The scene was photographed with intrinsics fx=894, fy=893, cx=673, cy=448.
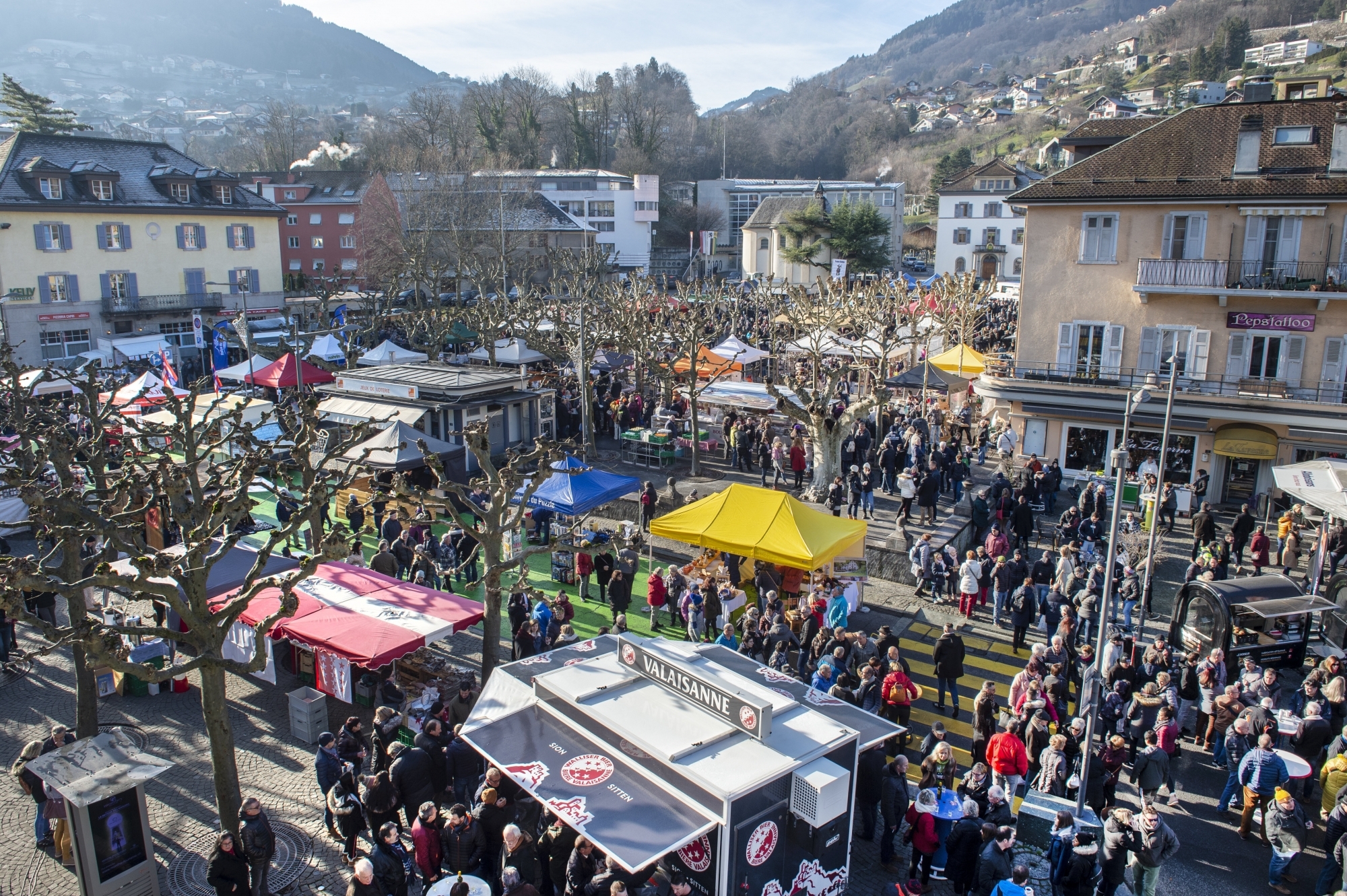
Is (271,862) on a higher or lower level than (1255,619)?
lower

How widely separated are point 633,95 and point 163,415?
85.6 meters

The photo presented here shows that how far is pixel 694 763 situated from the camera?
784cm

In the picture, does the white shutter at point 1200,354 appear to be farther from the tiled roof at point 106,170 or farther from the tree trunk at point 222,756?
the tiled roof at point 106,170

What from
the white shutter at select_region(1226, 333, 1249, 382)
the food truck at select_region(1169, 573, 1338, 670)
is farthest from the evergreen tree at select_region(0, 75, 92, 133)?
the food truck at select_region(1169, 573, 1338, 670)

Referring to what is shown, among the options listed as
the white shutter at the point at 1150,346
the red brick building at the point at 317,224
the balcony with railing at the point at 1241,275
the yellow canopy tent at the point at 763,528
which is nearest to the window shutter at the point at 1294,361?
the balcony with railing at the point at 1241,275

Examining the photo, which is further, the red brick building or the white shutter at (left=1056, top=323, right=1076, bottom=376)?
the red brick building

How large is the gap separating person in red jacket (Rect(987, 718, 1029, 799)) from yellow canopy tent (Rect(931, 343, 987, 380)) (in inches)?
849

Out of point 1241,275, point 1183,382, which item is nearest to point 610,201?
point 1183,382

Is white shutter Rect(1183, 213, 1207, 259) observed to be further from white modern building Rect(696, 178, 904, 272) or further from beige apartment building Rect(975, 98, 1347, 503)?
white modern building Rect(696, 178, 904, 272)

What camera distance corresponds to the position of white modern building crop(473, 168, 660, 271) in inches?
3054

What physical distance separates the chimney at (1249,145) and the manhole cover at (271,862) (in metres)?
25.5

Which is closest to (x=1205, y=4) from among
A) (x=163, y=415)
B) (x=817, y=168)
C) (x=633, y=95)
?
(x=817, y=168)

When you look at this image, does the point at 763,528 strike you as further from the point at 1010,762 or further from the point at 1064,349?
the point at 1064,349

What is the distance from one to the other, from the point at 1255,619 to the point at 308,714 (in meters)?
14.0
